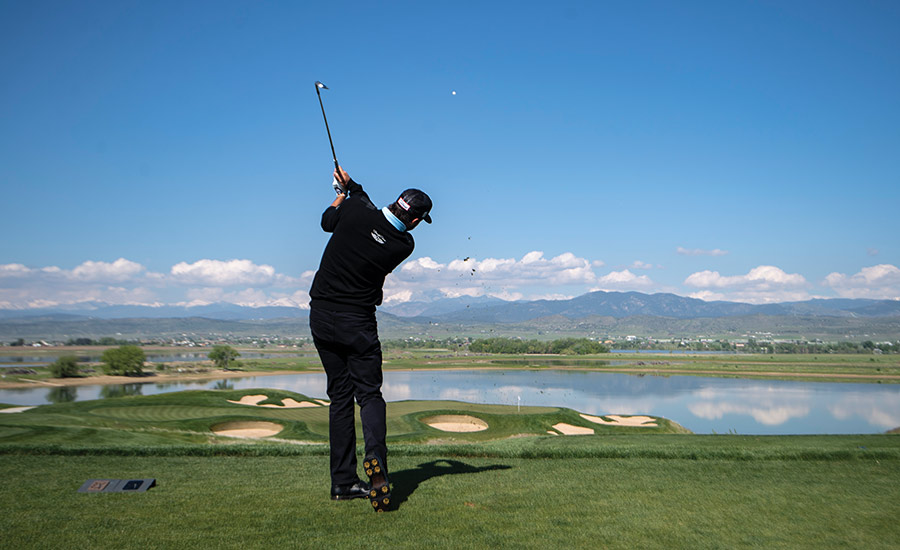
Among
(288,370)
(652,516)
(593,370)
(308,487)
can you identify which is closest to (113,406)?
(308,487)

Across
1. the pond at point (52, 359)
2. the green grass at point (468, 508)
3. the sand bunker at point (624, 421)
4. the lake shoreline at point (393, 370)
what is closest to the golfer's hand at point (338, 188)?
the green grass at point (468, 508)

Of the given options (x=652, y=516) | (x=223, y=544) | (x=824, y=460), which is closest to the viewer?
(x=223, y=544)

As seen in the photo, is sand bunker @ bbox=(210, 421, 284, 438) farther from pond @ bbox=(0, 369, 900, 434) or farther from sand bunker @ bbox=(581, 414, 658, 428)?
pond @ bbox=(0, 369, 900, 434)

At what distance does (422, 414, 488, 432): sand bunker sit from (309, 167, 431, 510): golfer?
27.0 meters

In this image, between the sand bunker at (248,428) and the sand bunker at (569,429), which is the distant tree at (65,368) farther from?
the sand bunker at (569,429)

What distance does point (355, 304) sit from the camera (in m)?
4.11

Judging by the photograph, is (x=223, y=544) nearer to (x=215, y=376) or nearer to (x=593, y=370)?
(x=215, y=376)

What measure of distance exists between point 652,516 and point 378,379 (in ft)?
6.78

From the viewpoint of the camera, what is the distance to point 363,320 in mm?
4066

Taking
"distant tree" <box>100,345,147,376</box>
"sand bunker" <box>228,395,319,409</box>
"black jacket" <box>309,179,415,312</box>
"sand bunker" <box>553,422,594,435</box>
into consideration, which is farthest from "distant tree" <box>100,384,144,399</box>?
"black jacket" <box>309,179,415,312</box>

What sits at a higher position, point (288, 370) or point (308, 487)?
point (308, 487)

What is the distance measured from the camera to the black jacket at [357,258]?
13.4 ft

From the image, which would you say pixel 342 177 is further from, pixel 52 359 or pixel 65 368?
pixel 52 359

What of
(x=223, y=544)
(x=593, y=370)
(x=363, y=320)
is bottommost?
(x=593, y=370)
